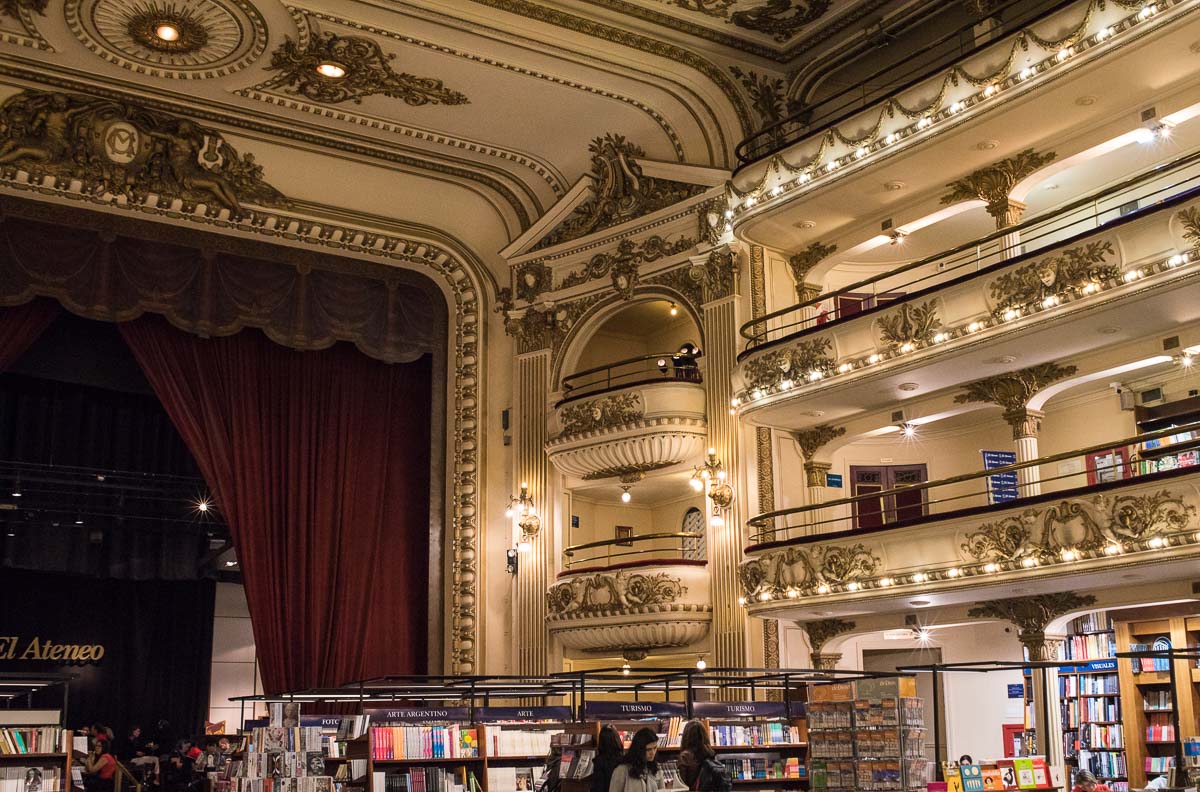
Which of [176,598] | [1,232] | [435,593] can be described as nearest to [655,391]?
[435,593]

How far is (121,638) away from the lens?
23.0 meters

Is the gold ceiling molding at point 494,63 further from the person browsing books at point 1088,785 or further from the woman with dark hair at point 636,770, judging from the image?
the woman with dark hair at point 636,770

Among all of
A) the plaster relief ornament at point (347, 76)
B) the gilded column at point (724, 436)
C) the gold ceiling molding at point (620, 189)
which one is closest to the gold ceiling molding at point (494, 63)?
the plaster relief ornament at point (347, 76)

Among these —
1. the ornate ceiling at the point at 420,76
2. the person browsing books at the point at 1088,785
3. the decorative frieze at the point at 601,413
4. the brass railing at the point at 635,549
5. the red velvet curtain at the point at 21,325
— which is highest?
the ornate ceiling at the point at 420,76

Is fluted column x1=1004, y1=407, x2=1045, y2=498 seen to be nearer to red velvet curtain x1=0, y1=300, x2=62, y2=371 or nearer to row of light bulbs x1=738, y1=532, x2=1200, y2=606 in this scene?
row of light bulbs x1=738, y1=532, x2=1200, y2=606

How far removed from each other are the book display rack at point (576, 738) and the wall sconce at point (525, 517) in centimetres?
572

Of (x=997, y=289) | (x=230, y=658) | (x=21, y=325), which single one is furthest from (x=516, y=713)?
(x=230, y=658)

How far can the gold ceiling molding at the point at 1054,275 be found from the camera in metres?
12.4

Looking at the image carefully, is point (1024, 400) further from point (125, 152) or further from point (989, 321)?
point (125, 152)

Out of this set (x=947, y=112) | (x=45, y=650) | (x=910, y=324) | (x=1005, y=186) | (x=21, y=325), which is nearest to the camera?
(x=947, y=112)

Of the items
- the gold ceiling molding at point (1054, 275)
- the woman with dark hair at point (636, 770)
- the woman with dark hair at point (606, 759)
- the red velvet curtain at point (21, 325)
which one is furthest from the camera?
the red velvet curtain at point (21, 325)

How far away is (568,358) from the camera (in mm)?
18531

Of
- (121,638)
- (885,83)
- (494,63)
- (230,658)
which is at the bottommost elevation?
(230,658)

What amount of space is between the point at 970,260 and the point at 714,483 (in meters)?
4.15
